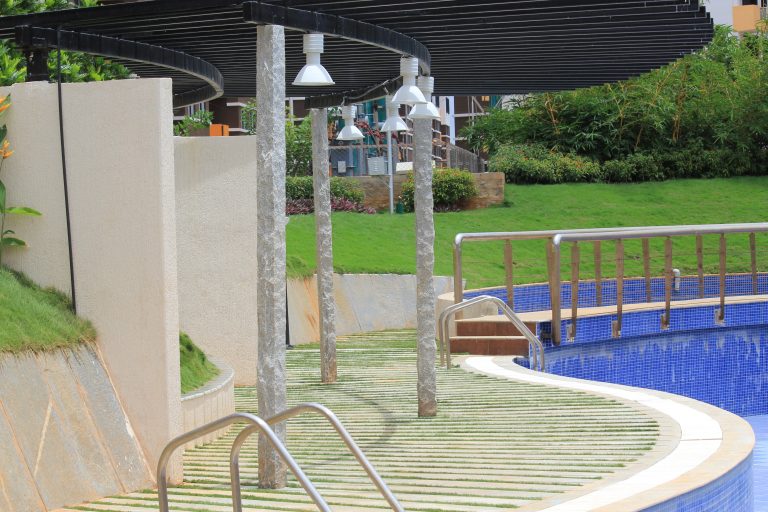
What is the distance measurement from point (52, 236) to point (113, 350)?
3.08 feet

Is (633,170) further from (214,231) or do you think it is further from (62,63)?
(62,63)

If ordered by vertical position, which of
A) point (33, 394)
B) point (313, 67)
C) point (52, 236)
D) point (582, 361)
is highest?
point (313, 67)

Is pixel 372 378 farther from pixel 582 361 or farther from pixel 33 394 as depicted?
pixel 33 394

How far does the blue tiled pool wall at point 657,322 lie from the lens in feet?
47.8

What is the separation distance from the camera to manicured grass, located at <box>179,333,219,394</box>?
9809 mm

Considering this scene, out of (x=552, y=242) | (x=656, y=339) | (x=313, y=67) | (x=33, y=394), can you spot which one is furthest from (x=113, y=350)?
(x=656, y=339)

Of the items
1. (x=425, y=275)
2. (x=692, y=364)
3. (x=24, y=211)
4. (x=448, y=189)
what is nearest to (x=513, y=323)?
(x=692, y=364)

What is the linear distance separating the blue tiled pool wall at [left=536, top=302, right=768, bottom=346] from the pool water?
77 mm

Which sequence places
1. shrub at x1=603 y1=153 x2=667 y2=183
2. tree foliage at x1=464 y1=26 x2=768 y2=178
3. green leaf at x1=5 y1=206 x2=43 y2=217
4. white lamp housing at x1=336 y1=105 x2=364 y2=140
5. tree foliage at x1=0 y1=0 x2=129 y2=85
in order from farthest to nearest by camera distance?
tree foliage at x1=464 y1=26 x2=768 y2=178, shrub at x1=603 y1=153 x2=667 y2=183, white lamp housing at x1=336 y1=105 x2=364 y2=140, tree foliage at x1=0 y1=0 x2=129 y2=85, green leaf at x1=5 y1=206 x2=43 y2=217

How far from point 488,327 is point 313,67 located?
21.7 ft

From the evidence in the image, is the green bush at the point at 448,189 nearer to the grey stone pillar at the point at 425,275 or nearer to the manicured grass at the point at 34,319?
the grey stone pillar at the point at 425,275

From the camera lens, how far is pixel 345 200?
26391mm

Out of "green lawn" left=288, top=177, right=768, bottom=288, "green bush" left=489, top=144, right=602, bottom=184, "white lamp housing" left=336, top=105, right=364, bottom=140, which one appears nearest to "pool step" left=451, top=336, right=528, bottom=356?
"white lamp housing" left=336, top=105, right=364, bottom=140

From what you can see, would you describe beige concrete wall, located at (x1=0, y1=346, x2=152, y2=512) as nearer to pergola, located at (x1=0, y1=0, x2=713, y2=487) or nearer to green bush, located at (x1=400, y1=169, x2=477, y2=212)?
pergola, located at (x1=0, y1=0, x2=713, y2=487)
